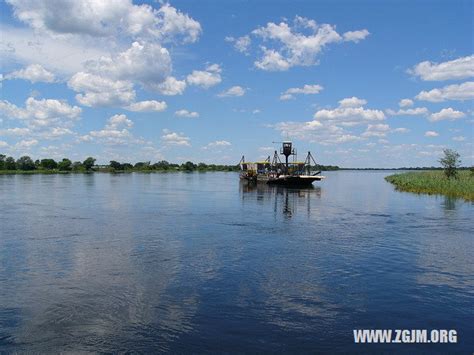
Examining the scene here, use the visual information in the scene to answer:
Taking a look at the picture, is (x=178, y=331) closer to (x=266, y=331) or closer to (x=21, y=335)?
(x=266, y=331)

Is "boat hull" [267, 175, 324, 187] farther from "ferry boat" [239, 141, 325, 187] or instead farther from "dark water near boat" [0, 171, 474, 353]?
"dark water near boat" [0, 171, 474, 353]

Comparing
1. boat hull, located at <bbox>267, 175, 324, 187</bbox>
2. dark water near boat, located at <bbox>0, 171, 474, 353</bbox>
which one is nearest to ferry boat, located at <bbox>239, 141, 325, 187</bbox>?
boat hull, located at <bbox>267, 175, 324, 187</bbox>

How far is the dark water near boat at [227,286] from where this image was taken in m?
12.6

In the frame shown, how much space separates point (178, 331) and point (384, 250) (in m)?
16.0

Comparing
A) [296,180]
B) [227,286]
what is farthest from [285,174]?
[227,286]

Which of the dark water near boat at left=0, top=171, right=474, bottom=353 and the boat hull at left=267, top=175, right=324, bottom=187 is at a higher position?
the boat hull at left=267, top=175, right=324, bottom=187

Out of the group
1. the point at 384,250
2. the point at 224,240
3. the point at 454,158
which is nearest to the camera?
the point at 384,250

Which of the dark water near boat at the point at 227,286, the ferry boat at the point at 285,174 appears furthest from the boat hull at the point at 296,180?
the dark water near boat at the point at 227,286

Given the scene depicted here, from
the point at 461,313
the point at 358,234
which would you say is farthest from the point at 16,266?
the point at 358,234

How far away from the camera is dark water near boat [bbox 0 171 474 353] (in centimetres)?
1258

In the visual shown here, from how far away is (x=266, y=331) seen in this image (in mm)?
12953

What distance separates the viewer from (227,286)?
1733cm

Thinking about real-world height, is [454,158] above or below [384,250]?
above

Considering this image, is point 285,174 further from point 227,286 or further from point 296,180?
point 227,286
